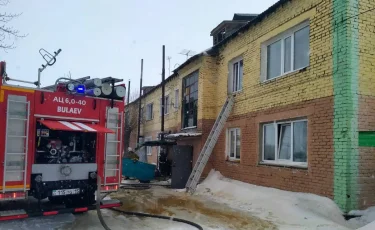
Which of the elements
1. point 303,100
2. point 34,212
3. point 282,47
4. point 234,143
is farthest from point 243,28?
point 34,212

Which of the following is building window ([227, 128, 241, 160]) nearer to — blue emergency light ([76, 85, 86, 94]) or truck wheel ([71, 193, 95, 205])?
truck wheel ([71, 193, 95, 205])

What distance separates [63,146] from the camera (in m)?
7.41

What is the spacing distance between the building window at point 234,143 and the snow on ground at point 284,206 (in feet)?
4.89

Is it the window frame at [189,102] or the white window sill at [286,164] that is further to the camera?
the window frame at [189,102]

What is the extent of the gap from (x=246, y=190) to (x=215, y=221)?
3195 millimetres

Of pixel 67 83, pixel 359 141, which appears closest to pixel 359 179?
pixel 359 141

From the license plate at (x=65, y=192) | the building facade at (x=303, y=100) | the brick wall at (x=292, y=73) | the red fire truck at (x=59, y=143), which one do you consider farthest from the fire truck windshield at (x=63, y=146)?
the brick wall at (x=292, y=73)

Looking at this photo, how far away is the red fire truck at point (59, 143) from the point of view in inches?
256

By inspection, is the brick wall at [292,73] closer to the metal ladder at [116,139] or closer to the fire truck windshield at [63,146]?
the metal ladder at [116,139]

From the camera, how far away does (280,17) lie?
10.7 meters

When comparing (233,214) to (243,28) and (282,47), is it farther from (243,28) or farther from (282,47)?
(243,28)

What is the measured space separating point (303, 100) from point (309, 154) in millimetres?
1461

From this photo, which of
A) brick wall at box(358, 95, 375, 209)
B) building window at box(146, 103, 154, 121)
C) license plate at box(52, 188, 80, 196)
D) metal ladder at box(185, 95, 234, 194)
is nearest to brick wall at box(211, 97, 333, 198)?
metal ladder at box(185, 95, 234, 194)

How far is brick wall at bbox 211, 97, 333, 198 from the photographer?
27.8 feet
